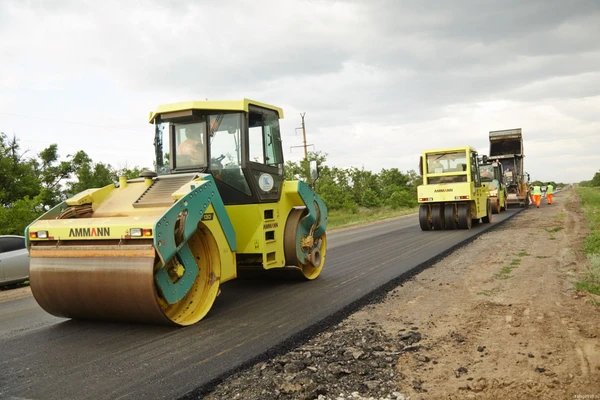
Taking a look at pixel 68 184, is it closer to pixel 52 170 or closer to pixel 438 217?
pixel 52 170

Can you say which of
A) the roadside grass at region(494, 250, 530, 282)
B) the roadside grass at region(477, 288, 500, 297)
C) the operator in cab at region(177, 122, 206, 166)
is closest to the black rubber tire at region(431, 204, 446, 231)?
the roadside grass at region(494, 250, 530, 282)

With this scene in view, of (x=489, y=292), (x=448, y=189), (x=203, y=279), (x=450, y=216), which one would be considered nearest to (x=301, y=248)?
(x=203, y=279)

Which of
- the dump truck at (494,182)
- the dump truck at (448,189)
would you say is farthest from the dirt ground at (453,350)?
the dump truck at (494,182)

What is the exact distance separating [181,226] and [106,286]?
0.92 m

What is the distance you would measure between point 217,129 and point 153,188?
120cm

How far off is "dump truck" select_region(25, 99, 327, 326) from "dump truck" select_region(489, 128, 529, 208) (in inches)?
880

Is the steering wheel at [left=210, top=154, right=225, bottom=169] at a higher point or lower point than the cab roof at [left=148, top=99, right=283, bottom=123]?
lower

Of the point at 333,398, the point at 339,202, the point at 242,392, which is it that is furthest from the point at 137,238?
the point at 339,202

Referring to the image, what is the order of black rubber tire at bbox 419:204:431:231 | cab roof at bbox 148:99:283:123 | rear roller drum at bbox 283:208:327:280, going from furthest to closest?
1. black rubber tire at bbox 419:204:431:231
2. rear roller drum at bbox 283:208:327:280
3. cab roof at bbox 148:99:283:123

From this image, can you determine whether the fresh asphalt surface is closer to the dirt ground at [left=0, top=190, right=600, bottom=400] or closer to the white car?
the dirt ground at [left=0, top=190, right=600, bottom=400]

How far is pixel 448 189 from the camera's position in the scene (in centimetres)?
1515

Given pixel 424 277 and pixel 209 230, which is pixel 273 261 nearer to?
pixel 209 230

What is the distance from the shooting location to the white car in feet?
29.7

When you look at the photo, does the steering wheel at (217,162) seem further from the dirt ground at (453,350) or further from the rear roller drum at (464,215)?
the rear roller drum at (464,215)
